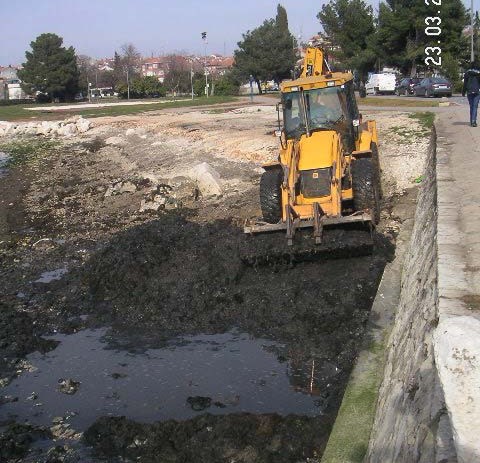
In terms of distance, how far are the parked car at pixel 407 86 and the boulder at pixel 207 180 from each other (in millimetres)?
28377

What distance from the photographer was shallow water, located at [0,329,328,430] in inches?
291

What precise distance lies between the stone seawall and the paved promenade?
0.17m

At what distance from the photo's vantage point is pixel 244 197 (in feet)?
52.4

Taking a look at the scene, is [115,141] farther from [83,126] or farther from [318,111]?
[318,111]

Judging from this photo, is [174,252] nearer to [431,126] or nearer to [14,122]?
[431,126]

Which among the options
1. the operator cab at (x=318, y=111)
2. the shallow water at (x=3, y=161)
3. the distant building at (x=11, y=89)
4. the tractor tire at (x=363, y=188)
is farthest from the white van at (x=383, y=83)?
the distant building at (x=11, y=89)

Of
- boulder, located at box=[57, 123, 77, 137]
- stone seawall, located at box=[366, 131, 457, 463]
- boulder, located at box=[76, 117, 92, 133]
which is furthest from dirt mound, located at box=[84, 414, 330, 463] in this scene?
boulder, located at box=[76, 117, 92, 133]

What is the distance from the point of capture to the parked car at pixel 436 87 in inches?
1481

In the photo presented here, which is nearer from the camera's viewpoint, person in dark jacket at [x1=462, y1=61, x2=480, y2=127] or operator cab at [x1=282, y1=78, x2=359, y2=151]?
operator cab at [x1=282, y1=78, x2=359, y2=151]

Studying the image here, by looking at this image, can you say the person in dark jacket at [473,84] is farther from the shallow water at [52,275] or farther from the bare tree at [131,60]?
the bare tree at [131,60]

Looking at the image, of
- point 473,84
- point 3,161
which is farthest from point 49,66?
point 473,84

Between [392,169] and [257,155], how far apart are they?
482cm

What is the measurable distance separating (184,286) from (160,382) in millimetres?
2820

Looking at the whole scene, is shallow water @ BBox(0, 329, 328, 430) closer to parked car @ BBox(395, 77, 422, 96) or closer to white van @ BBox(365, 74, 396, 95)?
parked car @ BBox(395, 77, 422, 96)
